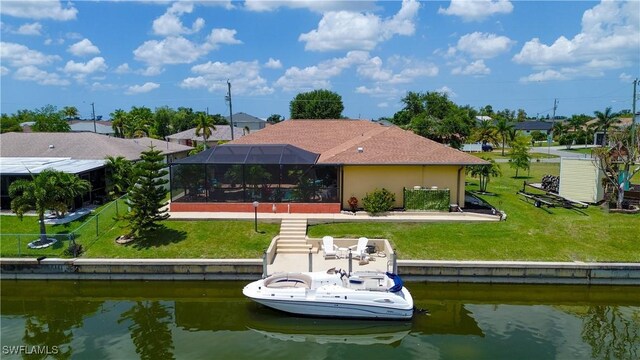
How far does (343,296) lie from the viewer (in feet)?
50.4

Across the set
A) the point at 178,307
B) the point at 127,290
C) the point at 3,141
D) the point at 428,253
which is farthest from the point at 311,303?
the point at 3,141

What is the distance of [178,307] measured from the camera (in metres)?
16.6

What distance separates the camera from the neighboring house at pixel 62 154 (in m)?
26.3

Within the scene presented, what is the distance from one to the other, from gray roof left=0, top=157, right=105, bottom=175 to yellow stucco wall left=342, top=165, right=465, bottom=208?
51.1 ft

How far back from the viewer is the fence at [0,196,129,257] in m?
19.4

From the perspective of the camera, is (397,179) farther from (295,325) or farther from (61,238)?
(61,238)

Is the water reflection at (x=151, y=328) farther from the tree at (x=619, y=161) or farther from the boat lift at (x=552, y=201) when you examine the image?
the tree at (x=619, y=161)

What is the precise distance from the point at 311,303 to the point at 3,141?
104 feet

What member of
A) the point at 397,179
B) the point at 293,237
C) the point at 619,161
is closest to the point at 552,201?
the point at 619,161

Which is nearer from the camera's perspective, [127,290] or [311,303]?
[311,303]

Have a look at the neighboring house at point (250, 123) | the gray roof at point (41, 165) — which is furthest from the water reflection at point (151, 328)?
the neighboring house at point (250, 123)

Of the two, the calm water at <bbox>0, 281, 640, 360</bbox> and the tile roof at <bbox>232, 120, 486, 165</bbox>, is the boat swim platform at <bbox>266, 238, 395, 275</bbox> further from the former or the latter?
the tile roof at <bbox>232, 120, 486, 165</bbox>

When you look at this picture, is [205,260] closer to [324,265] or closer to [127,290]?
[127,290]

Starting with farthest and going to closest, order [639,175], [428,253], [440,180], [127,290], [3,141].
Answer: [639,175]
[3,141]
[440,180]
[428,253]
[127,290]
